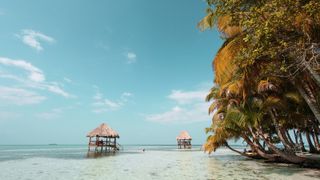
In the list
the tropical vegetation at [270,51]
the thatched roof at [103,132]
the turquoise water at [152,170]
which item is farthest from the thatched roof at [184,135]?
the tropical vegetation at [270,51]

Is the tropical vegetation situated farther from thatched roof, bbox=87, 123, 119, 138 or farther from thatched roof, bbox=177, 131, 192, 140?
thatched roof, bbox=177, 131, 192, 140

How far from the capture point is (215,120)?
17594mm

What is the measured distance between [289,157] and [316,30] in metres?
8.25

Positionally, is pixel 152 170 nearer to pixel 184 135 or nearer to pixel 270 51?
pixel 270 51

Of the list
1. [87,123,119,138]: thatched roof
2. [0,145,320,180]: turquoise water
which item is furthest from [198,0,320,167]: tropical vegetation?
[87,123,119,138]: thatched roof

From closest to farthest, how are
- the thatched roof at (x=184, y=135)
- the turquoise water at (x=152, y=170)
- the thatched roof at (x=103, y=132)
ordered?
the turquoise water at (x=152, y=170), the thatched roof at (x=103, y=132), the thatched roof at (x=184, y=135)

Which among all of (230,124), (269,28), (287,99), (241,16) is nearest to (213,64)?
(241,16)

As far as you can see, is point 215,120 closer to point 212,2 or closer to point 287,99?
point 287,99

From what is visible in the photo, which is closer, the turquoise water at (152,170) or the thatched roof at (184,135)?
the turquoise water at (152,170)

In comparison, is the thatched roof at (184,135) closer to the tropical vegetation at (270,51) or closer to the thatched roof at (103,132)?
the thatched roof at (103,132)

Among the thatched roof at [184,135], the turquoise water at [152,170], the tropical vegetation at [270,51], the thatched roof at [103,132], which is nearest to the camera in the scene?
the tropical vegetation at [270,51]

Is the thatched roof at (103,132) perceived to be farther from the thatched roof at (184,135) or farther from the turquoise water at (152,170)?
the thatched roof at (184,135)

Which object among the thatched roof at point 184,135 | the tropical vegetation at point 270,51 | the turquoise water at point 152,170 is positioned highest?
the tropical vegetation at point 270,51

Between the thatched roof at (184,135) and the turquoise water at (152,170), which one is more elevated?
the thatched roof at (184,135)
